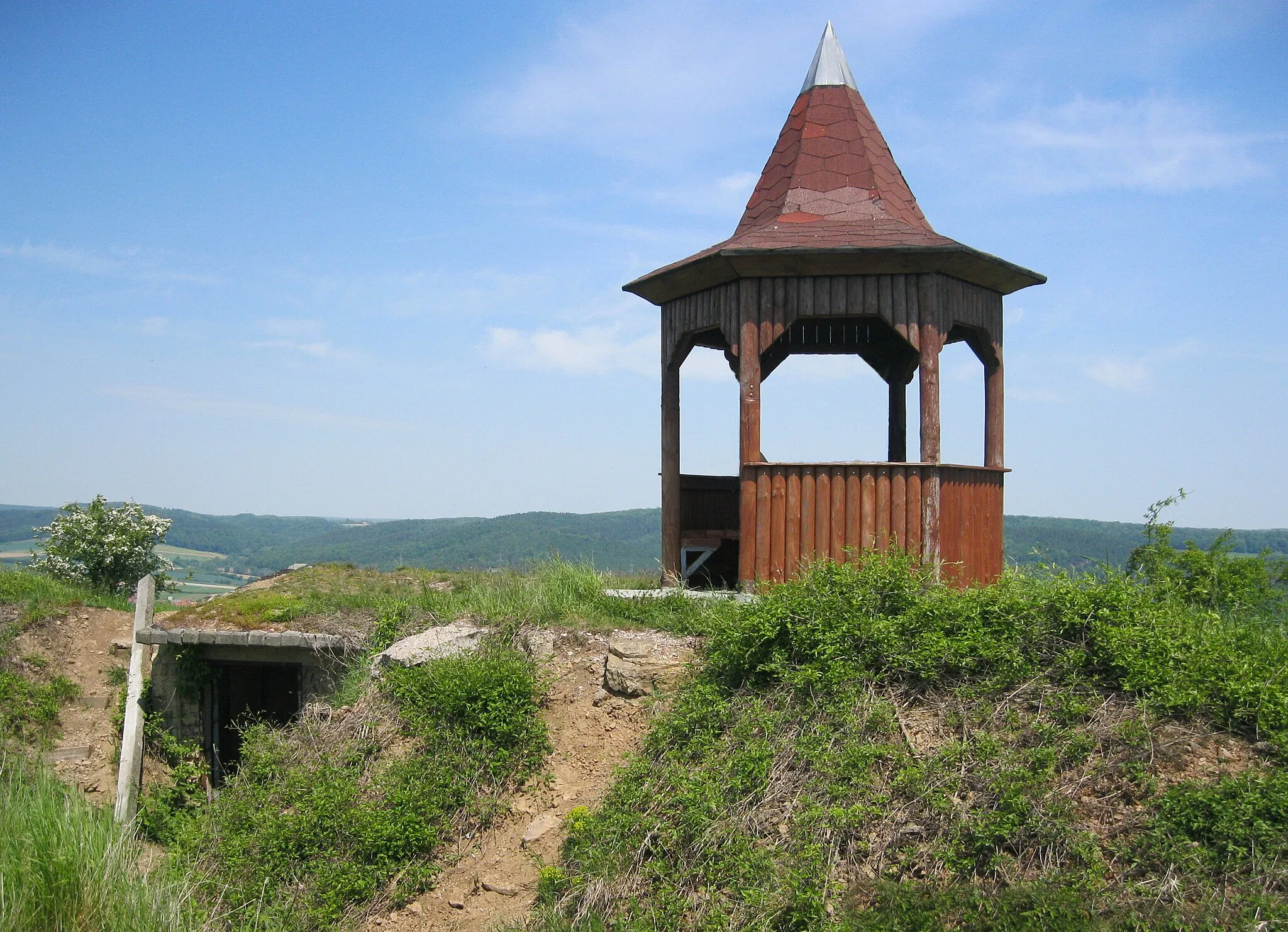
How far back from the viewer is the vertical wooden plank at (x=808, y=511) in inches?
319

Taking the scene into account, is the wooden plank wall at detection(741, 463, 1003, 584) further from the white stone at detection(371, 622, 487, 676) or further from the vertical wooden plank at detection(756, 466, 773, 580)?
the white stone at detection(371, 622, 487, 676)

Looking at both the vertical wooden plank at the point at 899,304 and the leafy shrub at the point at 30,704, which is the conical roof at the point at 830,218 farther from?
the leafy shrub at the point at 30,704

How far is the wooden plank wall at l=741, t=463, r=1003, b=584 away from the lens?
8.04 meters

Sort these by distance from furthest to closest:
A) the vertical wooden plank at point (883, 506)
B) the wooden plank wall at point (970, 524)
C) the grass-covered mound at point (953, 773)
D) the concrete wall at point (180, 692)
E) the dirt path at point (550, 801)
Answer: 1. the concrete wall at point (180, 692)
2. the wooden plank wall at point (970, 524)
3. the vertical wooden plank at point (883, 506)
4. the dirt path at point (550, 801)
5. the grass-covered mound at point (953, 773)

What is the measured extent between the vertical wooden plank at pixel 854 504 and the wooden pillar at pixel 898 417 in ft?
9.09

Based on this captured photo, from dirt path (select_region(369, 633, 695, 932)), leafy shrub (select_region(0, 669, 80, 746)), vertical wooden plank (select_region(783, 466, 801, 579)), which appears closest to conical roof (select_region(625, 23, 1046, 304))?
vertical wooden plank (select_region(783, 466, 801, 579))

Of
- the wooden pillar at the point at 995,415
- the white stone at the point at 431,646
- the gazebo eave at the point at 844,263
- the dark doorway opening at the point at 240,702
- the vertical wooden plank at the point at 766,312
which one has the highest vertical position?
the gazebo eave at the point at 844,263

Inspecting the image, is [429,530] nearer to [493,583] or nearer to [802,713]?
[493,583]

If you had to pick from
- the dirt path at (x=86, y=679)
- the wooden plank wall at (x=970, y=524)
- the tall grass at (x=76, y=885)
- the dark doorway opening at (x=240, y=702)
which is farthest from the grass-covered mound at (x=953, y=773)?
the dirt path at (x=86, y=679)

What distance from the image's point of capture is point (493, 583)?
9.29 meters

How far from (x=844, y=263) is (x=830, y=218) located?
864mm

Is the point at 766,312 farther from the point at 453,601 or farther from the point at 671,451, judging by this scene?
the point at 453,601

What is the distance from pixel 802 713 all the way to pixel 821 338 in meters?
5.82

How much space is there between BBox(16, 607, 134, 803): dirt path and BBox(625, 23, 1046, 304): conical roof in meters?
7.38
